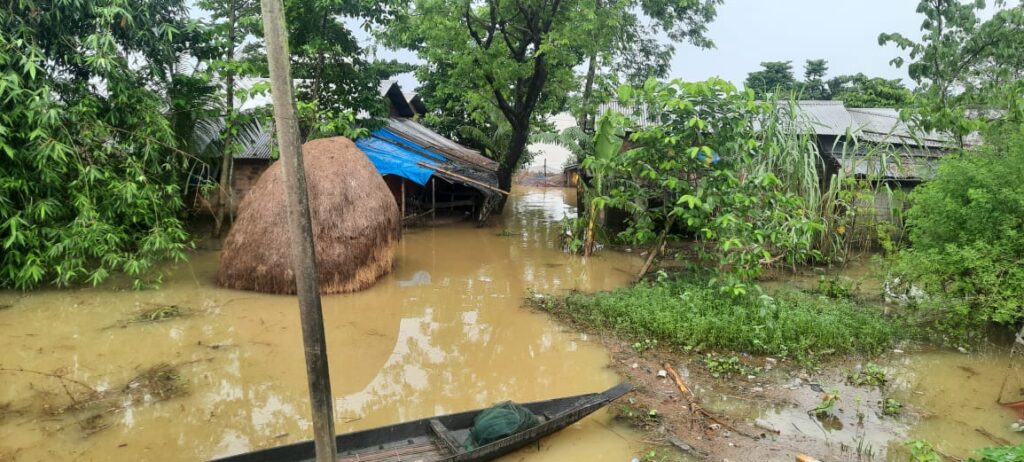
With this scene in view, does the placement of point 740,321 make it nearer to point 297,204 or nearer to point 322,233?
point 297,204

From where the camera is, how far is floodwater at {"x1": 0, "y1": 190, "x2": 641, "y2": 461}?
4191mm

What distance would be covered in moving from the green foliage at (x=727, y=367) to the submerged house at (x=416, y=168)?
779 cm

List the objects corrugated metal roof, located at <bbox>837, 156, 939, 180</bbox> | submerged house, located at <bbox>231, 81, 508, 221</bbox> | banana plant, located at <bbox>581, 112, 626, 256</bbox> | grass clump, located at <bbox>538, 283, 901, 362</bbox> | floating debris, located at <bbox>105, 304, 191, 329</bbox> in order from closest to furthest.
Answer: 1. grass clump, located at <bbox>538, 283, 901, 362</bbox>
2. floating debris, located at <bbox>105, 304, 191, 329</bbox>
3. banana plant, located at <bbox>581, 112, 626, 256</bbox>
4. corrugated metal roof, located at <bbox>837, 156, 939, 180</bbox>
5. submerged house, located at <bbox>231, 81, 508, 221</bbox>

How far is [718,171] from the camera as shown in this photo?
23.3 feet

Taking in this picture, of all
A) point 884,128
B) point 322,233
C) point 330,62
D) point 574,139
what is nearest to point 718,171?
point 322,233

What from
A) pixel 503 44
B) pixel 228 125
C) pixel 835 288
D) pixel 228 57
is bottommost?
pixel 835 288

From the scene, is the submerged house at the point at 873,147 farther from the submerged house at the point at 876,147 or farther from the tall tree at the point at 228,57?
the tall tree at the point at 228,57

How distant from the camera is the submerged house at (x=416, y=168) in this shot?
12492 millimetres

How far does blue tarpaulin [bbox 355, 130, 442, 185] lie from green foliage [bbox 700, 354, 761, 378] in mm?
7988

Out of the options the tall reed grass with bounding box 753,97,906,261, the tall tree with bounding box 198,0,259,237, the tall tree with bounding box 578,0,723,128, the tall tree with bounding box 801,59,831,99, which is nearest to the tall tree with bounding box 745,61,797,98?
the tall tree with bounding box 801,59,831,99

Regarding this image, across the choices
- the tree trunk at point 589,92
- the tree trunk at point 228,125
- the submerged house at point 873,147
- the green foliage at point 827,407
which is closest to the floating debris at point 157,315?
the tree trunk at point 228,125

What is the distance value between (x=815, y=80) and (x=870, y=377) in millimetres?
23948

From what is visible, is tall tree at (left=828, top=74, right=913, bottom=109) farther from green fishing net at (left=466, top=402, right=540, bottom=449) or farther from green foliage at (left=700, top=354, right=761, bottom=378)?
green fishing net at (left=466, top=402, right=540, bottom=449)

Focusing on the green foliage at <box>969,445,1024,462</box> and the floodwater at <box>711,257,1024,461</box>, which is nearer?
the green foliage at <box>969,445,1024,462</box>
